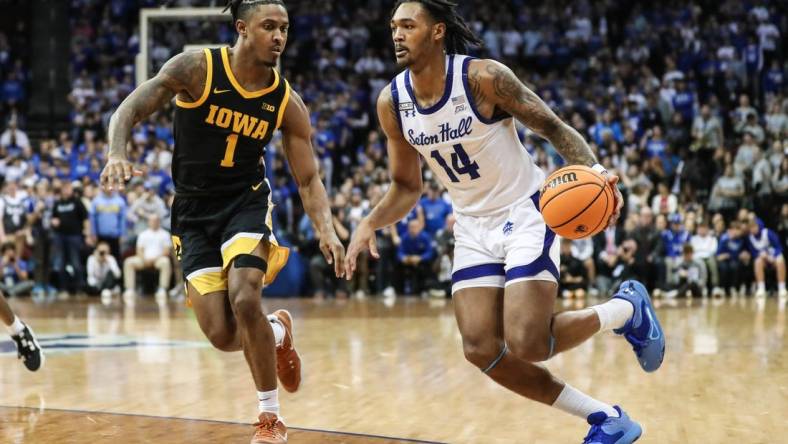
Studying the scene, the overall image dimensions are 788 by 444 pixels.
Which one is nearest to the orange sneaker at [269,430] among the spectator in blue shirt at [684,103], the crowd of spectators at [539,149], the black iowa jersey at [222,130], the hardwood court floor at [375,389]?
the hardwood court floor at [375,389]

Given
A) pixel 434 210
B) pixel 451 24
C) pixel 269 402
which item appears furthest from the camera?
pixel 434 210

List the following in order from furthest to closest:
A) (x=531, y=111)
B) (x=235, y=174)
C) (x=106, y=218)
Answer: (x=106, y=218), (x=235, y=174), (x=531, y=111)

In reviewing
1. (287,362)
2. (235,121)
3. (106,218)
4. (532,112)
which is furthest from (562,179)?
(106,218)

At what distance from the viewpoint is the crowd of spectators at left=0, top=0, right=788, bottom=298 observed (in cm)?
1591

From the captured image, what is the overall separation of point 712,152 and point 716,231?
94.5 inches

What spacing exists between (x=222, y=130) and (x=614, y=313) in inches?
83.9

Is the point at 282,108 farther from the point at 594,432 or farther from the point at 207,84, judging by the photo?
the point at 594,432

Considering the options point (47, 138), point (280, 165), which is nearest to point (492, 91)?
point (280, 165)

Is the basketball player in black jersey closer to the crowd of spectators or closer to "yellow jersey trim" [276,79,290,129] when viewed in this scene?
"yellow jersey trim" [276,79,290,129]

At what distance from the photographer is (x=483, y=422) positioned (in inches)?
225

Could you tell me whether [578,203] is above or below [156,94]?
below

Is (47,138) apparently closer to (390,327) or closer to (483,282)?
(390,327)

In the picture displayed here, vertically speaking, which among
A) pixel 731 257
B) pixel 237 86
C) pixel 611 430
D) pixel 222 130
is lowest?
pixel 731 257

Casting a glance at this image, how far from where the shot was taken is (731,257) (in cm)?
1597
